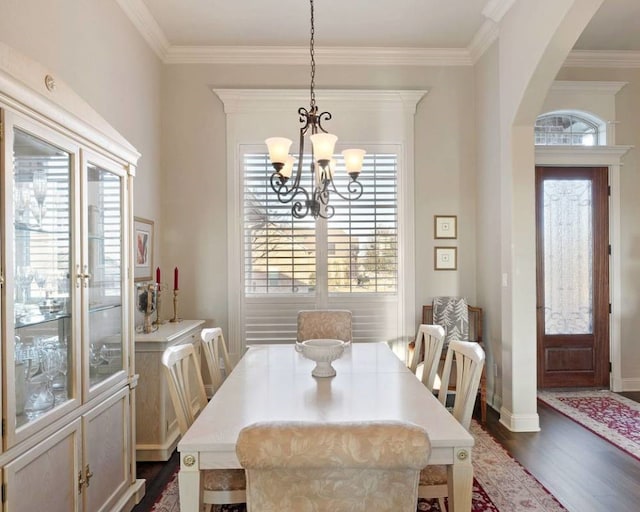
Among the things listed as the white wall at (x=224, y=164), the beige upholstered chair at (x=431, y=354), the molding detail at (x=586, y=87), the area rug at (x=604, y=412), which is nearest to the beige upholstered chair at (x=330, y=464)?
the beige upholstered chair at (x=431, y=354)

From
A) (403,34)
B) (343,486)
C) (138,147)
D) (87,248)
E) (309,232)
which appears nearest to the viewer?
(343,486)

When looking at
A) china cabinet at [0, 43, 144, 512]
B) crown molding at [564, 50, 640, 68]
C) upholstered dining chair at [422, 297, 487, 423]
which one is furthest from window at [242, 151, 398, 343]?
crown molding at [564, 50, 640, 68]

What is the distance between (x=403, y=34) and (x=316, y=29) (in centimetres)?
82

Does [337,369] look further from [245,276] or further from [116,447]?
[245,276]

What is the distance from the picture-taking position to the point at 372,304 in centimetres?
411

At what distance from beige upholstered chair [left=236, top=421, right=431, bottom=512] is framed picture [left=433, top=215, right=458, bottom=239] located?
130 inches

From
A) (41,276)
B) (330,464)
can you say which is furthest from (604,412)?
(41,276)

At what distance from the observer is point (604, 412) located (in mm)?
3629

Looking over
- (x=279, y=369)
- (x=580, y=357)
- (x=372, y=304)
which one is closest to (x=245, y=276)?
(x=372, y=304)

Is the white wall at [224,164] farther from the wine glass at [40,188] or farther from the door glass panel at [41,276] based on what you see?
the wine glass at [40,188]

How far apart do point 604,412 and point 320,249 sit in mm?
2934

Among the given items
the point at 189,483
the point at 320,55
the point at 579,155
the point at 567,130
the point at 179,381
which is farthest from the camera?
the point at 567,130

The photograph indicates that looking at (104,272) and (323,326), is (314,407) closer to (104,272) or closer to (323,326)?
(104,272)

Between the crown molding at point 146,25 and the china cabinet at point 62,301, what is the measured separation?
5.58ft
